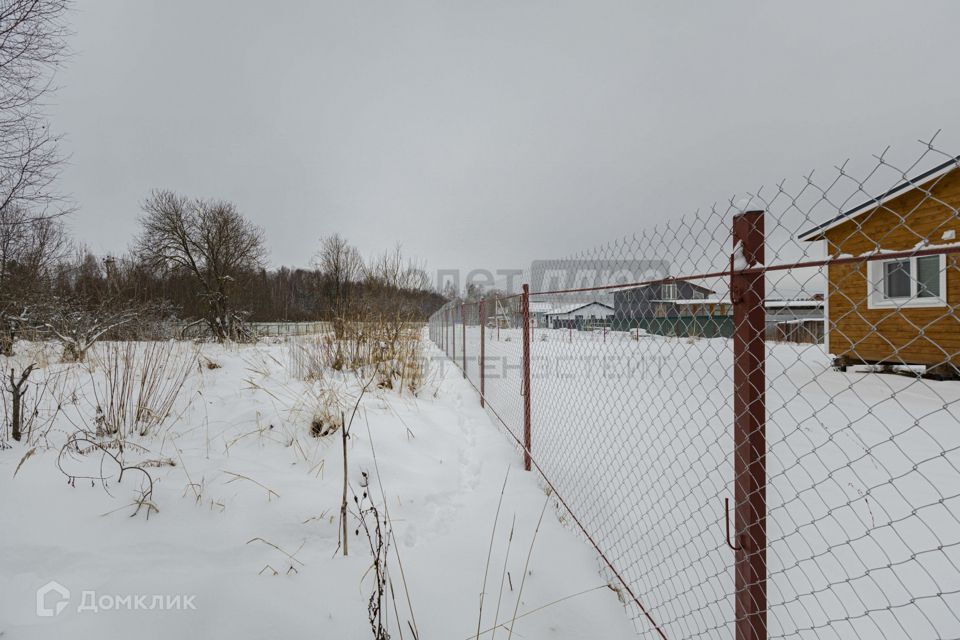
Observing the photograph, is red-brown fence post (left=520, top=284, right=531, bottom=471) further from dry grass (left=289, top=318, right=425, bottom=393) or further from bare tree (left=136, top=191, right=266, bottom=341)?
bare tree (left=136, top=191, right=266, bottom=341)

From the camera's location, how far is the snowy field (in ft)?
5.54

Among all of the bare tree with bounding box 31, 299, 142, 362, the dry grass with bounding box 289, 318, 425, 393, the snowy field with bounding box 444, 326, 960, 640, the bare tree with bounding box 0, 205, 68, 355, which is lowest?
the snowy field with bounding box 444, 326, 960, 640

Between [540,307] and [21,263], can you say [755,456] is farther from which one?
[21,263]

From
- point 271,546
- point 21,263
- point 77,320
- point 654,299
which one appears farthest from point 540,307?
point 21,263

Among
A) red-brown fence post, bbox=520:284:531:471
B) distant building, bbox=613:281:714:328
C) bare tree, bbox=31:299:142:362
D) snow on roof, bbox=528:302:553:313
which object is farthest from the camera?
bare tree, bbox=31:299:142:362

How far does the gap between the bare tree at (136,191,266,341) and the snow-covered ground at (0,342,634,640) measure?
16565 millimetres

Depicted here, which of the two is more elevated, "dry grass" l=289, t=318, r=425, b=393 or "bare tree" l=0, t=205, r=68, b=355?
"bare tree" l=0, t=205, r=68, b=355

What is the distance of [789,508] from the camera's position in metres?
3.20

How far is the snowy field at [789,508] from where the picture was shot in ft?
5.54

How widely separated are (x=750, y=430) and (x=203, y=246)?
2252 cm

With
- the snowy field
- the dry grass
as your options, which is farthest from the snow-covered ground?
the dry grass

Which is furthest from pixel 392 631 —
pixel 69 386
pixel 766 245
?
pixel 69 386

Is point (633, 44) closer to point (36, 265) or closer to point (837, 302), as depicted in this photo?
point (837, 302)

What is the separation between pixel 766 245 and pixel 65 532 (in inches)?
141
